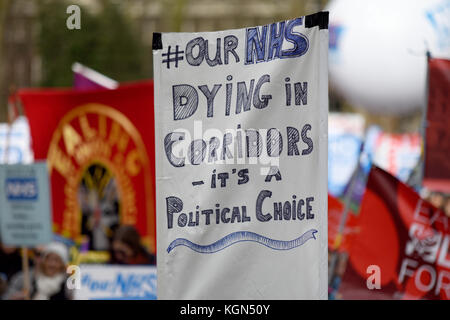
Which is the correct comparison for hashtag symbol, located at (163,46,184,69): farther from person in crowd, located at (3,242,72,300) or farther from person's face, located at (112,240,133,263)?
person's face, located at (112,240,133,263)

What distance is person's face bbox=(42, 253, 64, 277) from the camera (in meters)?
8.01

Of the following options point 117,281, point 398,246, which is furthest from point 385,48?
point 398,246

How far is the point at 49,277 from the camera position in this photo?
7996 millimetres

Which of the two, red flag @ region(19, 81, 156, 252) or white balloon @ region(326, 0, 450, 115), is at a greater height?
white balloon @ region(326, 0, 450, 115)

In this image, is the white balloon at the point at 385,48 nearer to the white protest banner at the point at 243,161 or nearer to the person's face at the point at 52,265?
the person's face at the point at 52,265

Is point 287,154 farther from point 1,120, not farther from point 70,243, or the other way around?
point 1,120

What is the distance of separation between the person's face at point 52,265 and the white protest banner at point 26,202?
27.7 inches

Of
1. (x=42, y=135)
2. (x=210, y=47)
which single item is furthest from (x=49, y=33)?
(x=210, y=47)

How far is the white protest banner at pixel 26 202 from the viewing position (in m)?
7.25

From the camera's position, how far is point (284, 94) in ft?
14.2

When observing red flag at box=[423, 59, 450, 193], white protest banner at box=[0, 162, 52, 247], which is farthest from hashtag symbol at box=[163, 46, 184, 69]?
white protest banner at box=[0, 162, 52, 247]

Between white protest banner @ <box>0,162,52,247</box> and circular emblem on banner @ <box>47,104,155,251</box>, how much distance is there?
1160mm

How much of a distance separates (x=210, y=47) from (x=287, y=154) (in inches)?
21.2

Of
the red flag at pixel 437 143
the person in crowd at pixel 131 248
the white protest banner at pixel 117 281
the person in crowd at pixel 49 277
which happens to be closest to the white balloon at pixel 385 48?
the red flag at pixel 437 143
